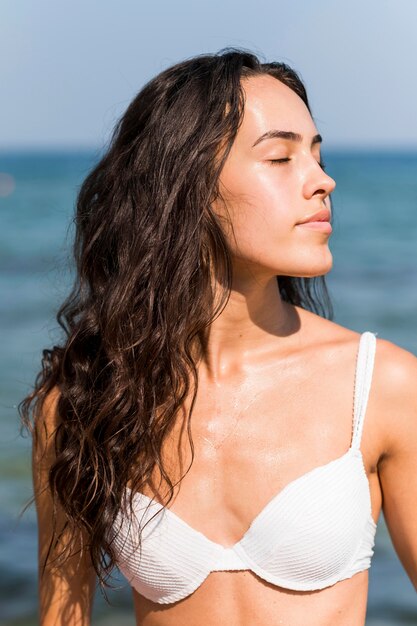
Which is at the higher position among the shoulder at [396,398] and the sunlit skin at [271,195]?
the sunlit skin at [271,195]

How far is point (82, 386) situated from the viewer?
10.2ft

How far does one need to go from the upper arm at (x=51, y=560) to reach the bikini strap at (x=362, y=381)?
867 millimetres

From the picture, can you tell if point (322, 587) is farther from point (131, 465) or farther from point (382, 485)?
point (131, 465)

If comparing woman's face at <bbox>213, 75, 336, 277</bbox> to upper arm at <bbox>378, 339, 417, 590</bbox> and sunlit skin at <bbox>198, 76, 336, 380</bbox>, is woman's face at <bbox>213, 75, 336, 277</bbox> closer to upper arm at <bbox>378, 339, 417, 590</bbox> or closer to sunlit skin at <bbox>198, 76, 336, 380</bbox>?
sunlit skin at <bbox>198, 76, 336, 380</bbox>

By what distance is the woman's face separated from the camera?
9.27ft

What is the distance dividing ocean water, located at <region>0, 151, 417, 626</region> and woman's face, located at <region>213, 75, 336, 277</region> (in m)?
0.77

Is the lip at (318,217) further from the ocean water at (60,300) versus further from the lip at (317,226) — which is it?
the ocean water at (60,300)

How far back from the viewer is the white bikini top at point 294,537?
283cm


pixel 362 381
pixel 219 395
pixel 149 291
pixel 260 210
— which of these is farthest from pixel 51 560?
pixel 260 210

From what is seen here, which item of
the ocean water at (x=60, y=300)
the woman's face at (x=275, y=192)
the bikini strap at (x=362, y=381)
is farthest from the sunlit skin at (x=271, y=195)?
the ocean water at (x=60, y=300)

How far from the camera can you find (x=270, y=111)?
115 inches

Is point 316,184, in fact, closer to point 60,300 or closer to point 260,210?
point 260,210

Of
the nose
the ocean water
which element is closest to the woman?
the nose

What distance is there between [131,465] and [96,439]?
13 centimetres
